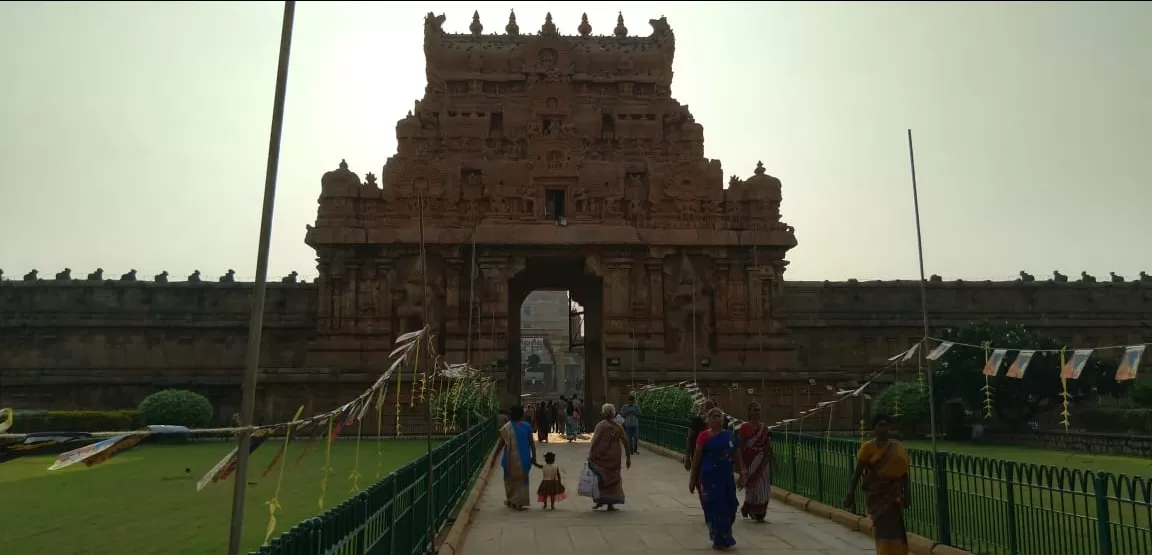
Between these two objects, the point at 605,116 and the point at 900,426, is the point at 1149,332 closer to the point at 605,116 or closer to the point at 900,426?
the point at 900,426

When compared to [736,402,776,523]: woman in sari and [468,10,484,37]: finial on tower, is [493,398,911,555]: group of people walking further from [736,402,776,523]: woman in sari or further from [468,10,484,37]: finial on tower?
[468,10,484,37]: finial on tower

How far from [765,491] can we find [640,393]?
17.2 metres

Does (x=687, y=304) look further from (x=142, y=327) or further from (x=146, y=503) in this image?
(x=142, y=327)

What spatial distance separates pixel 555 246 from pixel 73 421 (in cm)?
1725

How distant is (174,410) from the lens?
1079 inches

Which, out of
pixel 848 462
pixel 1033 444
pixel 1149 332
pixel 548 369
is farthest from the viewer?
pixel 548 369

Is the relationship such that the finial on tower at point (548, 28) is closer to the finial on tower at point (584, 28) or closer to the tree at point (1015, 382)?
the finial on tower at point (584, 28)

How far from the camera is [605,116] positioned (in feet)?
129

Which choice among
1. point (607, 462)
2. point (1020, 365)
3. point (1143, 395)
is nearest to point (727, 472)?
point (607, 462)

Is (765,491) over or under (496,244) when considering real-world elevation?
under

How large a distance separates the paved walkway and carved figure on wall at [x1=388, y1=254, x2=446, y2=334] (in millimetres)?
19396

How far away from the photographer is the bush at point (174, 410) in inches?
1077

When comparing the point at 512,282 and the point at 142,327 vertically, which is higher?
the point at 512,282

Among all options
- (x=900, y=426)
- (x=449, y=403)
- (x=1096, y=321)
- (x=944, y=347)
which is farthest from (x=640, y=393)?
(x=1096, y=321)
